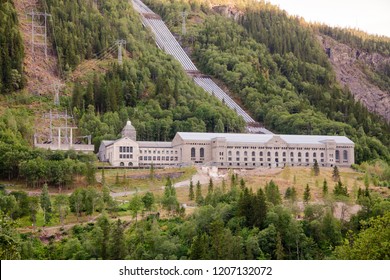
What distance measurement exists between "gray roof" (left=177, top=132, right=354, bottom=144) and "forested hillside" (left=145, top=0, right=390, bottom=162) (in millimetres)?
3152

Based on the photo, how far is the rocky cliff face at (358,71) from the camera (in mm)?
98256

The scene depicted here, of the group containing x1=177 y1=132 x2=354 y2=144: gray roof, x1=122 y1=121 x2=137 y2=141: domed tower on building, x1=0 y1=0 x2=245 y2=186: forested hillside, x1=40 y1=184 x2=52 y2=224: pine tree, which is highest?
x1=0 y1=0 x2=245 y2=186: forested hillside

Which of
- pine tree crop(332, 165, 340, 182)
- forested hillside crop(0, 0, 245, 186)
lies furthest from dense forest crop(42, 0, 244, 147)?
pine tree crop(332, 165, 340, 182)

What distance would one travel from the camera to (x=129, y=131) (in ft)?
204

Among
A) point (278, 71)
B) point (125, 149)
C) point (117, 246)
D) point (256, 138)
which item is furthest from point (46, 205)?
point (278, 71)

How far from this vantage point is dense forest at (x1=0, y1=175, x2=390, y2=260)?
112ft

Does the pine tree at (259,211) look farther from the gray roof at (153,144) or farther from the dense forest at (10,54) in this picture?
the dense forest at (10,54)

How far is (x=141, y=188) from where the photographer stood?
52188 mm

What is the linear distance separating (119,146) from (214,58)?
104 feet

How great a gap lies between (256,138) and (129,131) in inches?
386

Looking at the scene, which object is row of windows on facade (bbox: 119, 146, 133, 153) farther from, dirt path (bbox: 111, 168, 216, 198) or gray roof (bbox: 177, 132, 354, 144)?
dirt path (bbox: 111, 168, 216, 198)

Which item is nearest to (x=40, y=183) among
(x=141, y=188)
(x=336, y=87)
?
(x=141, y=188)

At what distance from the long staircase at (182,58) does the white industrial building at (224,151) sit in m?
8.51

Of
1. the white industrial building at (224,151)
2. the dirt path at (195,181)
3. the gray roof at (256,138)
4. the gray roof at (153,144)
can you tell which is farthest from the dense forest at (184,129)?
the gray roof at (256,138)
